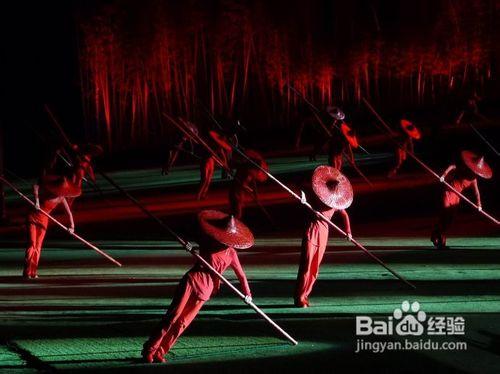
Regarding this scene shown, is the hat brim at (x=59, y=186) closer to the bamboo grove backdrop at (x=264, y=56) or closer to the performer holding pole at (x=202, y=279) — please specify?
the performer holding pole at (x=202, y=279)

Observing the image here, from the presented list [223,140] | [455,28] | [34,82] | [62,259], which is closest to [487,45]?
[455,28]

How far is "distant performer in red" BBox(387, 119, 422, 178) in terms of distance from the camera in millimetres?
22219

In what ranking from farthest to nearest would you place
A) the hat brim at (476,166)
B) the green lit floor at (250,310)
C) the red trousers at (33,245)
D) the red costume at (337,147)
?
the red costume at (337,147) → the hat brim at (476,166) → the red trousers at (33,245) → the green lit floor at (250,310)

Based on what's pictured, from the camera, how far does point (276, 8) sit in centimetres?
6044

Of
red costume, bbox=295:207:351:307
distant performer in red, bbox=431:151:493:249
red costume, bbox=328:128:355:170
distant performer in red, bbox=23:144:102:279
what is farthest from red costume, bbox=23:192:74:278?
red costume, bbox=328:128:355:170

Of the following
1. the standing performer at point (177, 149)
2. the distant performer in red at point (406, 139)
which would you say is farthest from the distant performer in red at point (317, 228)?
the distant performer in red at point (406, 139)

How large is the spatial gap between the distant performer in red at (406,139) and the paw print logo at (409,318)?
36.8 feet

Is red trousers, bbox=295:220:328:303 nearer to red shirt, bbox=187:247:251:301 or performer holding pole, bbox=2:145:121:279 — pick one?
red shirt, bbox=187:247:251:301

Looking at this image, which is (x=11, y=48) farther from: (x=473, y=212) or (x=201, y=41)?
(x=473, y=212)

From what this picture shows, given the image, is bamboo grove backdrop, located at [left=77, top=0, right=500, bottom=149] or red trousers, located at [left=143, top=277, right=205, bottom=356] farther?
bamboo grove backdrop, located at [left=77, top=0, right=500, bottom=149]

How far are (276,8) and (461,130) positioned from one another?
28835mm

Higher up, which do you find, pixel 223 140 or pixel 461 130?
pixel 461 130

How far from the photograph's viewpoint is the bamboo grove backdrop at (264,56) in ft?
179

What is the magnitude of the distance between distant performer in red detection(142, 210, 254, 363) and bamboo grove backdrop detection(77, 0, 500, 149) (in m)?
44.6
